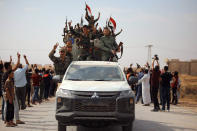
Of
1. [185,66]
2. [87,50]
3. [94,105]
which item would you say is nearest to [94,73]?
[94,105]

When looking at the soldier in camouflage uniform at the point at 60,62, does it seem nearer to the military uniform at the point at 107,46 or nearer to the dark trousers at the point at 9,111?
the military uniform at the point at 107,46

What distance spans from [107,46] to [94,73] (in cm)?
404

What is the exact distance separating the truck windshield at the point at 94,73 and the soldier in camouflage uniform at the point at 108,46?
2955mm

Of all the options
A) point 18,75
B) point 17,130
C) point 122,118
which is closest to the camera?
point 122,118

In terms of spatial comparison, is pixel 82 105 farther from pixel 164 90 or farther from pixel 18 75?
pixel 164 90

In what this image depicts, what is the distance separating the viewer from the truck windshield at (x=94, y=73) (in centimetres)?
795

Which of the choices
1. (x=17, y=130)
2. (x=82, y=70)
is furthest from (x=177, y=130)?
(x=17, y=130)

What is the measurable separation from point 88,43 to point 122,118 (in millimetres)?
6907

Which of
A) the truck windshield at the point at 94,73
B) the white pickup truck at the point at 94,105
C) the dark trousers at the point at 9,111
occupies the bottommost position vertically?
the dark trousers at the point at 9,111

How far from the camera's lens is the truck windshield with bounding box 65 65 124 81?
7.95m

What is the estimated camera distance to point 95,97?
267 inches

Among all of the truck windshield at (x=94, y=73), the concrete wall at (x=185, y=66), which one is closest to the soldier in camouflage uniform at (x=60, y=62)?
the truck windshield at (x=94, y=73)

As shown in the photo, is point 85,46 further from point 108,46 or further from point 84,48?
point 108,46

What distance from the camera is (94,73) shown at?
8227 mm
